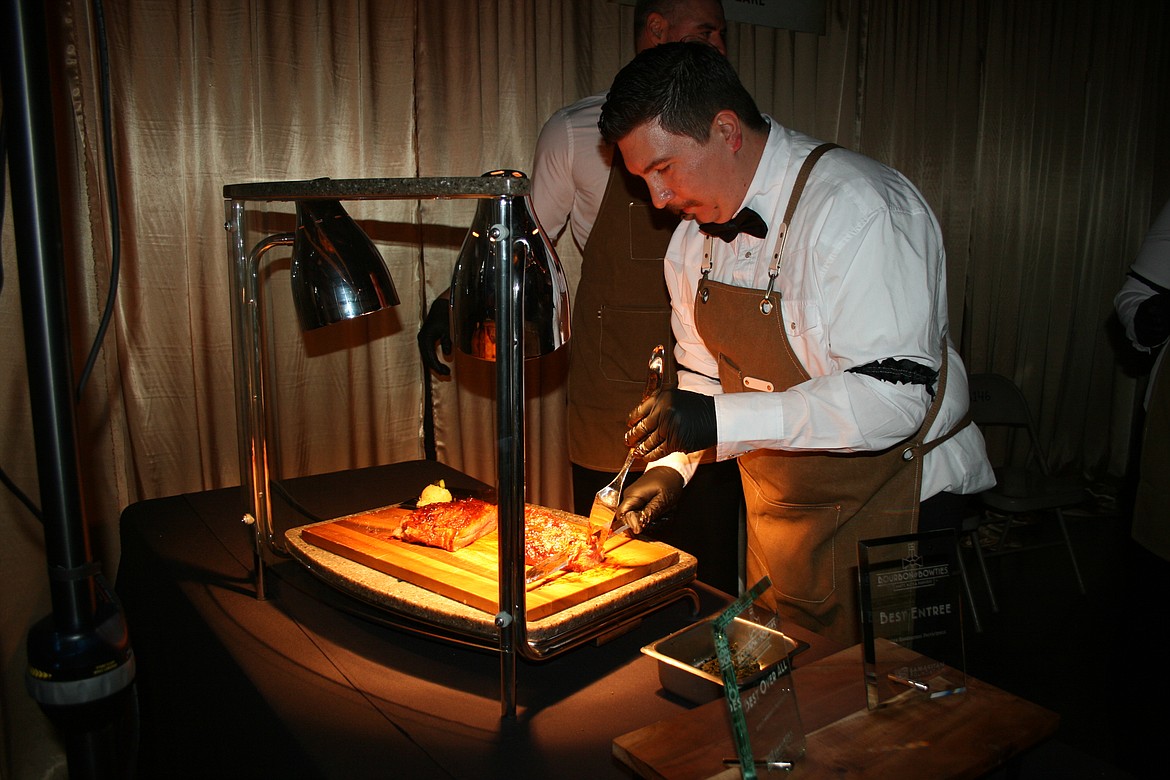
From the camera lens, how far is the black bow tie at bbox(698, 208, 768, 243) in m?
1.52

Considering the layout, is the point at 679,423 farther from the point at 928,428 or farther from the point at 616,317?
the point at 616,317

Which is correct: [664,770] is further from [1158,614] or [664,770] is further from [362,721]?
[1158,614]

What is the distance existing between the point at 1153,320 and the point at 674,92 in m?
1.76

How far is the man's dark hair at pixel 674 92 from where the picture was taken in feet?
4.47

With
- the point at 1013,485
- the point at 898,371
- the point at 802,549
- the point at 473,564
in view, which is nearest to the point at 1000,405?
the point at 1013,485

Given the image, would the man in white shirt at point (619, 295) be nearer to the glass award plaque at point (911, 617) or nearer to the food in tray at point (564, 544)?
the food in tray at point (564, 544)

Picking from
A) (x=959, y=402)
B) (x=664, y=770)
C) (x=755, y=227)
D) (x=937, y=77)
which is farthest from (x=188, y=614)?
(x=937, y=77)

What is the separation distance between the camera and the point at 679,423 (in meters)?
1.29

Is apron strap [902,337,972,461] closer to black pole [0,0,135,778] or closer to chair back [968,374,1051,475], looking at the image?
black pole [0,0,135,778]

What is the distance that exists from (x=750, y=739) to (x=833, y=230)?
2.84ft

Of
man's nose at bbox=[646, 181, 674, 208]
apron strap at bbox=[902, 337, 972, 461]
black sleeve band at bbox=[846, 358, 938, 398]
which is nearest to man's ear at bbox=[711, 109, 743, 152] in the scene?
man's nose at bbox=[646, 181, 674, 208]

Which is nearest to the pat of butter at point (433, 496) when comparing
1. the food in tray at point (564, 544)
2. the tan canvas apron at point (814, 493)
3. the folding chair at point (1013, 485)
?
the food in tray at point (564, 544)

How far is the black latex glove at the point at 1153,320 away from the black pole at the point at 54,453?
2.58 metres

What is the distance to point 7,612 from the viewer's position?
213 cm
